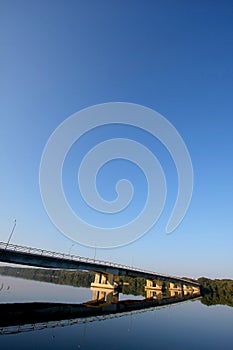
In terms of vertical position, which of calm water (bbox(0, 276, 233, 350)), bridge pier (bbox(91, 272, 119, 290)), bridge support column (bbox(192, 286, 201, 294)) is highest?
bridge support column (bbox(192, 286, 201, 294))

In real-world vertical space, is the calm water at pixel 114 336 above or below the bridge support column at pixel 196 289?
below

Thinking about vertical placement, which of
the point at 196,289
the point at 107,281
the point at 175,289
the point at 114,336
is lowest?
the point at 114,336

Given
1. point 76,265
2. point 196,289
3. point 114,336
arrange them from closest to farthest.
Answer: point 114,336 < point 76,265 < point 196,289

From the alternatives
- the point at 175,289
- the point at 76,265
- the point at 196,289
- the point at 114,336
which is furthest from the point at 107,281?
the point at 196,289

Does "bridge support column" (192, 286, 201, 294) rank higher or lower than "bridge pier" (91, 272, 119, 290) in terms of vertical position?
higher

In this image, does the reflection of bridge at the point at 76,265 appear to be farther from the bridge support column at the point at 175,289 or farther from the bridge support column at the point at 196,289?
the bridge support column at the point at 196,289

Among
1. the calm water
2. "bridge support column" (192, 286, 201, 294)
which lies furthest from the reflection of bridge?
"bridge support column" (192, 286, 201, 294)

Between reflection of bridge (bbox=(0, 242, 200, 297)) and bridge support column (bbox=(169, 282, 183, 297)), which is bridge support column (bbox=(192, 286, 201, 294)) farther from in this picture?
reflection of bridge (bbox=(0, 242, 200, 297))

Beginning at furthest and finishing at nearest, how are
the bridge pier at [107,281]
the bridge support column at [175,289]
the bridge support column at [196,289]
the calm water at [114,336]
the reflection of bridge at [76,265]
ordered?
the bridge support column at [196,289] → the bridge support column at [175,289] → the bridge pier at [107,281] → the reflection of bridge at [76,265] → the calm water at [114,336]

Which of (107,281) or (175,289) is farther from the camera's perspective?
(175,289)

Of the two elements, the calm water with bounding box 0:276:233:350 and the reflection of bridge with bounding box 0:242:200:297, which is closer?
the calm water with bounding box 0:276:233:350

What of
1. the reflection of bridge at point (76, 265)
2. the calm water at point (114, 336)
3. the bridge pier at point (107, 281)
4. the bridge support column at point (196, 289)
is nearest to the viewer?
the calm water at point (114, 336)

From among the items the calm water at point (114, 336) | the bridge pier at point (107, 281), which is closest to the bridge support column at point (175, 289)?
the bridge pier at point (107, 281)

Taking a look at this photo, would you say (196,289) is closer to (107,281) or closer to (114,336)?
(107,281)
